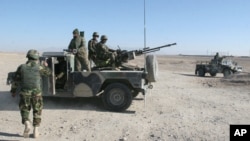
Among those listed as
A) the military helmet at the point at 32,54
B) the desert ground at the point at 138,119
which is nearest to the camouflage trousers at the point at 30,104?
the desert ground at the point at 138,119

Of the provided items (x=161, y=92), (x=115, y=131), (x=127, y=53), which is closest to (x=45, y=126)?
(x=115, y=131)

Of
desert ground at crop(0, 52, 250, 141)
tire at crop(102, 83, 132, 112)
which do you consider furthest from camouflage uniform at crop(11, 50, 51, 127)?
tire at crop(102, 83, 132, 112)

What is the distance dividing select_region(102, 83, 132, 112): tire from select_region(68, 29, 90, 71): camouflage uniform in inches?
39.9

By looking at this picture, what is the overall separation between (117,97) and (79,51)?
1.73 metres

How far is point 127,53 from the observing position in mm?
11164

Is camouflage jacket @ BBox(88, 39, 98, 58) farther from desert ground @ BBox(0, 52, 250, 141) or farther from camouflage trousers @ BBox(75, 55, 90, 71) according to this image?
desert ground @ BBox(0, 52, 250, 141)

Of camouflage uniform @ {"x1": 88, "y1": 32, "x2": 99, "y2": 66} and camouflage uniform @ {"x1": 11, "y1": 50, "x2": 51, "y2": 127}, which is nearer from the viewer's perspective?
camouflage uniform @ {"x1": 11, "y1": 50, "x2": 51, "y2": 127}

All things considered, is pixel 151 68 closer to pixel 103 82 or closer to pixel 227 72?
pixel 103 82

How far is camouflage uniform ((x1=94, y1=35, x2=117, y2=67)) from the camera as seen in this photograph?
36.1 feet

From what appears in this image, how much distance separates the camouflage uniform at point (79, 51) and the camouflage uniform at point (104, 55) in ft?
1.67

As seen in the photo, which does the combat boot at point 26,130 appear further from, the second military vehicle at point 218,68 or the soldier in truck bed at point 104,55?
the second military vehicle at point 218,68

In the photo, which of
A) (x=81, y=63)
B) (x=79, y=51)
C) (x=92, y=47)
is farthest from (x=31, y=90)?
(x=92, y=47)

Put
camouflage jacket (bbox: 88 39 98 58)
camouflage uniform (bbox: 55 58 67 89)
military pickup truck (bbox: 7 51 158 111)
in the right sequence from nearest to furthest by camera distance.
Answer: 1. military pickup truck (bbox: 7 51 158 111)
2. camouflage uniform (bbox: 55 58 67 89)
3. camouflage jacket (bbox: 88 39 98 58)

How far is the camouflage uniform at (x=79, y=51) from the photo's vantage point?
34.2 ft
